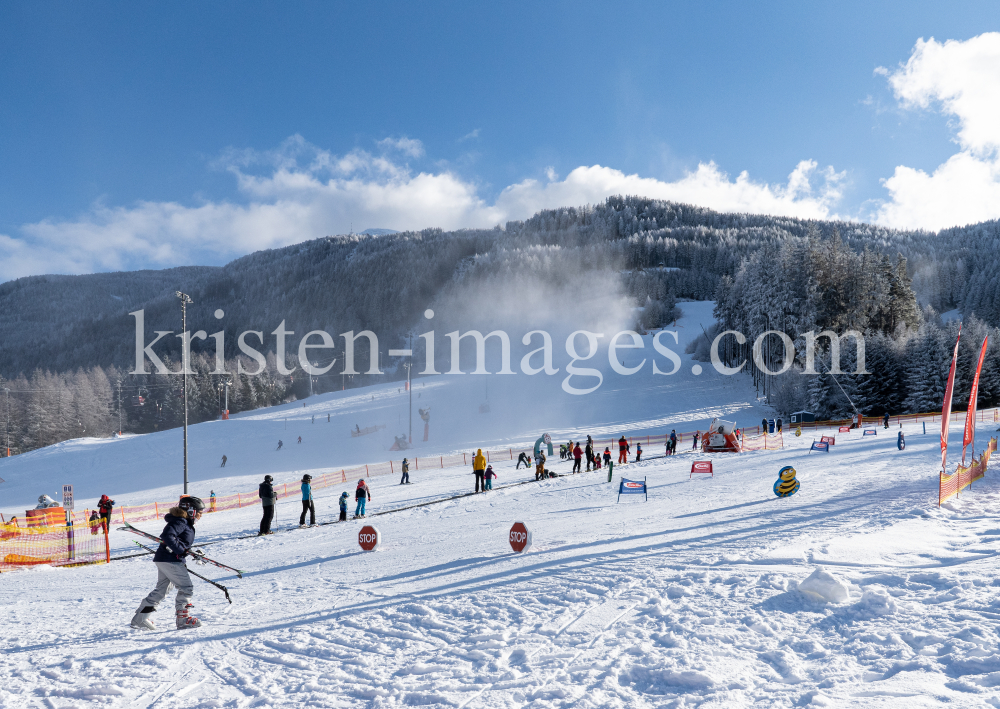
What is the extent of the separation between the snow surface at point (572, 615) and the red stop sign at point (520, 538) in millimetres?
199

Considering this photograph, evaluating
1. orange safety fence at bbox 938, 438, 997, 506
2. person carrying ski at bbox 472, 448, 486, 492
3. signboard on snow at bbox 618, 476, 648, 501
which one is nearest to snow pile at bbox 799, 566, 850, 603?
orange safety fence at bbox 938, 438, 997, 506

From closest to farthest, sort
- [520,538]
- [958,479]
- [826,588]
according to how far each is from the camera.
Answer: [826,588], [520,538], [958,479]

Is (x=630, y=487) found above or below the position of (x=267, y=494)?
below

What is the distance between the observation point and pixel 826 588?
5.93m

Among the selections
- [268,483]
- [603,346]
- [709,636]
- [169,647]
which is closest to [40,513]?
[268,483]

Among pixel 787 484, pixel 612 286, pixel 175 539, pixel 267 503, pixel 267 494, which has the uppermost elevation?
pixel 612 286

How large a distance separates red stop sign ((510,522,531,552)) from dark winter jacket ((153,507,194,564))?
4.98m

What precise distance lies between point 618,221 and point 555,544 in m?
164

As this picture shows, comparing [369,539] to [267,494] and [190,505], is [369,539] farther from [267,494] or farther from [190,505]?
[190,505]

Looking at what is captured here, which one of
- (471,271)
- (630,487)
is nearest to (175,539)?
(630,487)

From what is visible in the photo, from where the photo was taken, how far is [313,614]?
6.70m

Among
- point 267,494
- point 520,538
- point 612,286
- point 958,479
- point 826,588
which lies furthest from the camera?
point 612,286

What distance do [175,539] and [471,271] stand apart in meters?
135

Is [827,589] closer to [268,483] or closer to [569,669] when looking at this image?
[569,669]
